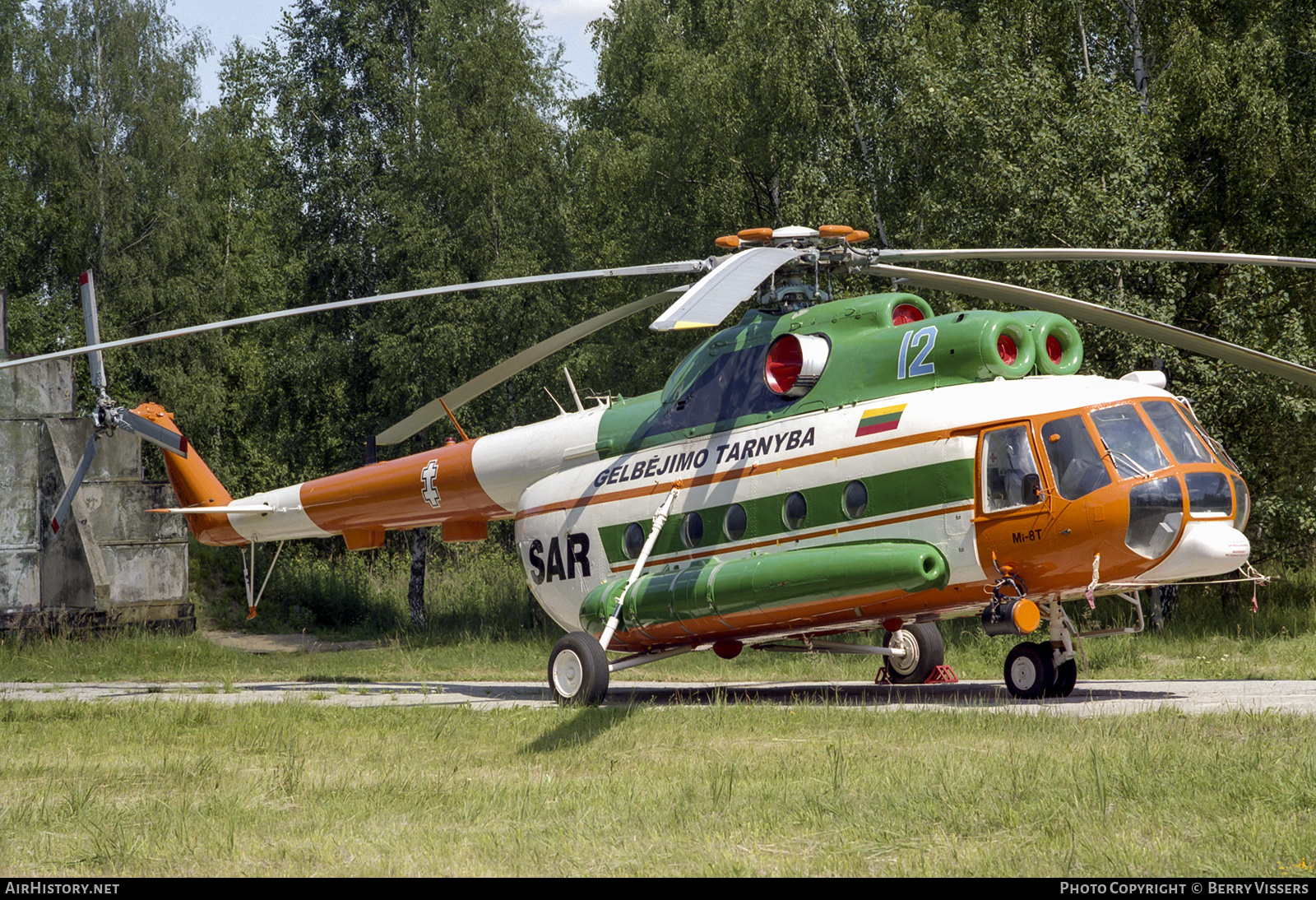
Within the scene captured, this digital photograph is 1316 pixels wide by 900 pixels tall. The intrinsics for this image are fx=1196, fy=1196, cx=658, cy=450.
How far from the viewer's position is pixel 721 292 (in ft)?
33.6

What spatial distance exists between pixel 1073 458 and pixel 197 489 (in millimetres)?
14222

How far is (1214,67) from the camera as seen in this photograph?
77.5ft

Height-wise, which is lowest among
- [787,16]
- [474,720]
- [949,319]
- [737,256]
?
[474,720]

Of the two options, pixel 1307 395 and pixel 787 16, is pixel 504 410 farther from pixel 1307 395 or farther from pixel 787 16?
pixel 1307 395

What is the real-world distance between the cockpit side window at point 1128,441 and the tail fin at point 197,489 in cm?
1369

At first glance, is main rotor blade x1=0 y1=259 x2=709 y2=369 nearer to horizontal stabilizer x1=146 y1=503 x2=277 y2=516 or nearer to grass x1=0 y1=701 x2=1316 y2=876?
grass x1=0 y1=701 x2=1316 y2=876

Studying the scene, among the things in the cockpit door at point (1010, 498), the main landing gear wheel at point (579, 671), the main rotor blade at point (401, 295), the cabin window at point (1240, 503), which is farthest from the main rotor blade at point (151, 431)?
the cabin window at point (1240, 503)

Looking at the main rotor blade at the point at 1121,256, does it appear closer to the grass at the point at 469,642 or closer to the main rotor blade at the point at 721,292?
the main rotor blade at the point at 721,292

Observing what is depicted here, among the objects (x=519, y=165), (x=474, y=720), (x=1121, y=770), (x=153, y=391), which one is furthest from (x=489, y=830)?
(x=153, y=391)

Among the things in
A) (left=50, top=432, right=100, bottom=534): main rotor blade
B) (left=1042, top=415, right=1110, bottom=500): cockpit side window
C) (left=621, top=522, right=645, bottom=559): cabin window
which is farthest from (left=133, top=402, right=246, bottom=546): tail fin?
(left=1042, top=415, right=1110, bottom=500): cockpit side window

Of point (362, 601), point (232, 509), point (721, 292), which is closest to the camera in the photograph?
point (721, 292)

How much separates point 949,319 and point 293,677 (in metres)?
13.6

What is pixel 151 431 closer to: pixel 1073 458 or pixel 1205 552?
pixel 1073 458

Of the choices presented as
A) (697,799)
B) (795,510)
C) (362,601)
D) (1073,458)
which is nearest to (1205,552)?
(1073,458)
